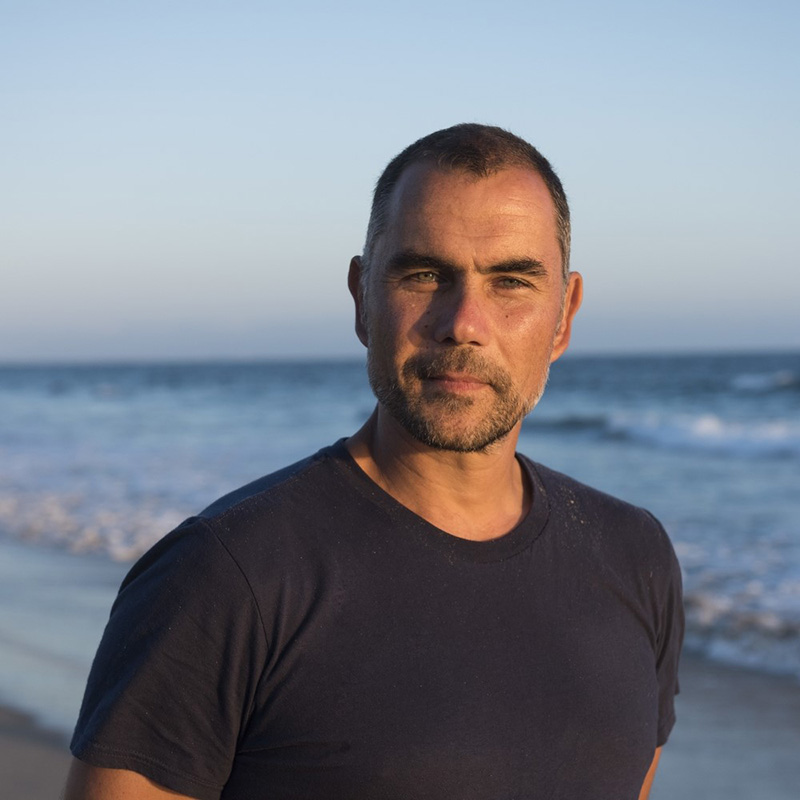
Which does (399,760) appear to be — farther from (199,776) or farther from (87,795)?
(87,795)

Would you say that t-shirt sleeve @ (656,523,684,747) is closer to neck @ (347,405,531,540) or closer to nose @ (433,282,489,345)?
neck @ (347,405,531,540)

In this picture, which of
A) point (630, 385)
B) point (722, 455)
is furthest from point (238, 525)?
point (630, 385)

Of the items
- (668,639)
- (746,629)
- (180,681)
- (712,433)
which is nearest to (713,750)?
(746,629)

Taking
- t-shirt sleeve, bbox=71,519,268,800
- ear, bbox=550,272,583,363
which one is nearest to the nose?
ear, bbox=550,272,583,363

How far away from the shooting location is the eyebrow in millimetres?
2102

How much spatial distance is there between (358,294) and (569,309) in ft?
1.61

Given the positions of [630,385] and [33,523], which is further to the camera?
[630,385]

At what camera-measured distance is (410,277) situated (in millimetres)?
2139

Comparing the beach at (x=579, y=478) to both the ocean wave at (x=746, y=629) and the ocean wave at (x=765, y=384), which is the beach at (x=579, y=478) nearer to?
the ocean wave at (x=746, y=629)

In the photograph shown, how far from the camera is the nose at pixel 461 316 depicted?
6.84ft

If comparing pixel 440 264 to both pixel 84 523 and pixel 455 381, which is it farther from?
pixel 84 523

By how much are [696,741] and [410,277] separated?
12.3 ft

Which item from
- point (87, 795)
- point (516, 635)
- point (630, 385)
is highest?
point (516, 635)

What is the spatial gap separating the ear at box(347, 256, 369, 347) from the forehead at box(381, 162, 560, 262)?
198mm
